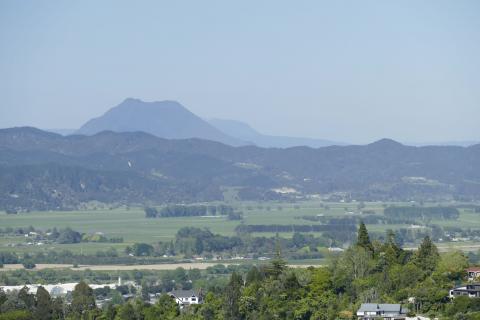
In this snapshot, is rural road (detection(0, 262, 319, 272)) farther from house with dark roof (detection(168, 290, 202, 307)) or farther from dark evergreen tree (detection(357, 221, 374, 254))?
dark evergreen tree (detection(357, 221, 374, 254))

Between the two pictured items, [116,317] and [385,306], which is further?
[116,317]

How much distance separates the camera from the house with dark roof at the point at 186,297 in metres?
45.3

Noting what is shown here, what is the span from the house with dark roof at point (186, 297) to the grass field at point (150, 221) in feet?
112

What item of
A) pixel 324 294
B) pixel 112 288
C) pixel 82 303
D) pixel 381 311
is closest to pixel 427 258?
pixel 324 294

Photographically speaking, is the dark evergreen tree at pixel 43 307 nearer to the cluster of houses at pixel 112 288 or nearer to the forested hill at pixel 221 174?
the cluster of houses at pixel 112 288

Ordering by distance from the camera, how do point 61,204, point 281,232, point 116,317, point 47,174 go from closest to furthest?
point 116,317 → point 281,232 → point 61,204 → point 47,174

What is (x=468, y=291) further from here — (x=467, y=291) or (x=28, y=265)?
(x=28, y=265)

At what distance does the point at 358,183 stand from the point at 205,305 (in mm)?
132526

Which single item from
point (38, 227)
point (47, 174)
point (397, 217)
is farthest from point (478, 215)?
point (47, 174)

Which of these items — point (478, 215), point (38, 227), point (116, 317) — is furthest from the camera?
point (478, 215)

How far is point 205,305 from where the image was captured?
40.0 meters

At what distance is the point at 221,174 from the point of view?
178125 millimetres

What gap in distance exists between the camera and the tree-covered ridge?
38031 mm

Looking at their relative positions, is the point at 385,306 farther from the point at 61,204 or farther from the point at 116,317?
the point at 61,204
